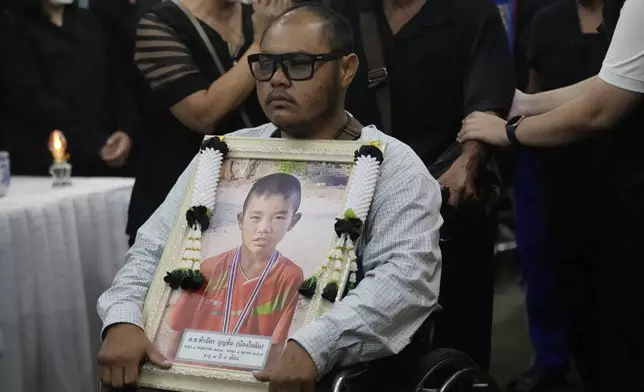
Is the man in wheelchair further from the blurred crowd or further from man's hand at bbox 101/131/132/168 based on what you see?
man's hand at bbox 101/131/132/168

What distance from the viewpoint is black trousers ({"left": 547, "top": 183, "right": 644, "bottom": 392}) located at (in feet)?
7.25

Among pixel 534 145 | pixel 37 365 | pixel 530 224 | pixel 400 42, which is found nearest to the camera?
pixel 534 145

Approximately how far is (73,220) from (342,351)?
1.53m

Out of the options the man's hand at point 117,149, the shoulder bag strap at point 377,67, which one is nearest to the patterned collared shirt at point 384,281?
the shoulder bag strap at point 377,67

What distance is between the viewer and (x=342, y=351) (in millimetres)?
1721

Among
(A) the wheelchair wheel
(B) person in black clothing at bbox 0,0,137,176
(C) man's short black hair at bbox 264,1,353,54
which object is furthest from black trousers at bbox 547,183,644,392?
(B) person in black clothing at bbox 0,0,137,176

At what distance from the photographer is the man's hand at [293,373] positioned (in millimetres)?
1645

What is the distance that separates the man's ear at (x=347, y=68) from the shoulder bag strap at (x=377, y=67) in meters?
0.30

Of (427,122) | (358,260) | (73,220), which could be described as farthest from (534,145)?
(73,220)

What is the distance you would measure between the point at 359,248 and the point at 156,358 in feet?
1.58

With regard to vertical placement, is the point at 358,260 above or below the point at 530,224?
above

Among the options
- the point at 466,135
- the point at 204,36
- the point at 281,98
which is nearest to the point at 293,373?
the point at 281,98

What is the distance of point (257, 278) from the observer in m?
1.84

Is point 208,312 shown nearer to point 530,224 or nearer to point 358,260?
point 358,260
